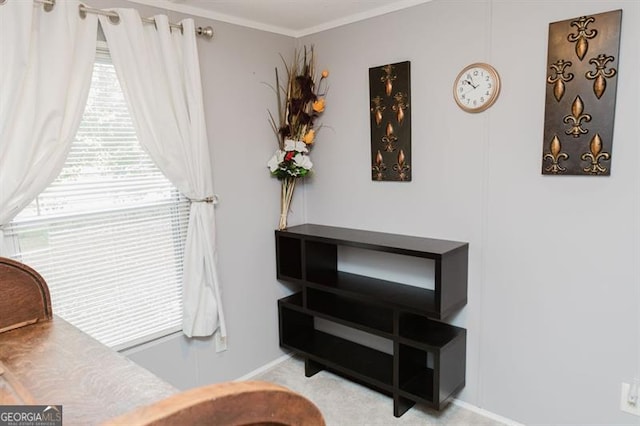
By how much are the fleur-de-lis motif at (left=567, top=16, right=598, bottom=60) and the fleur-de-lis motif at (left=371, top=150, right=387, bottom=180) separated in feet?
3.78

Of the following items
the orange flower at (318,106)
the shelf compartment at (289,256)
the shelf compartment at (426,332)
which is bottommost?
the shelf compartment at (426,332)

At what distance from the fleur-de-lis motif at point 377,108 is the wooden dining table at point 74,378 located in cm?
196

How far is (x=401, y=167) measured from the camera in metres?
2.59

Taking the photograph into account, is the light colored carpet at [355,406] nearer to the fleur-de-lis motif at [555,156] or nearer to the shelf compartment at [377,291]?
the shelf compartment at [377,291]

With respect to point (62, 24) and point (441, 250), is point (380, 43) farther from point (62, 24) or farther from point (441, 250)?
point (62, 24)

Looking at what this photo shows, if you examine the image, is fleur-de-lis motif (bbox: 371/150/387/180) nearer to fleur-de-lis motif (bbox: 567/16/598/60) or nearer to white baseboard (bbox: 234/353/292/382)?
fleur-de-lis motif (bbox: 567/16/598/60)

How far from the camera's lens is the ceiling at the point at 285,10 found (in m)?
2.41

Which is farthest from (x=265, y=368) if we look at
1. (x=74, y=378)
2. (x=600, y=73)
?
(x=600, y=73)

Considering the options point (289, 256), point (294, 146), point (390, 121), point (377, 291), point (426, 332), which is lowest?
point (426, 332)

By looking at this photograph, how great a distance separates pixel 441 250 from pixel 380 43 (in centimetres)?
131

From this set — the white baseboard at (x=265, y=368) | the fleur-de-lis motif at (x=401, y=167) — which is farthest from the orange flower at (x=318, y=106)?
the white baseboard at (x=265, y=368)

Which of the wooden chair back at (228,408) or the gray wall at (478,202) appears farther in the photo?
the gray wall at (478,202)

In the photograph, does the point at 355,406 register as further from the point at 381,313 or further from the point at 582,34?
the point at 582,34

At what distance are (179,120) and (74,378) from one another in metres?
1.56
